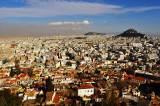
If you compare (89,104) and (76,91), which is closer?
(89,104)

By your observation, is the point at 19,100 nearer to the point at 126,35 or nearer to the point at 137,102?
the point at 137,102

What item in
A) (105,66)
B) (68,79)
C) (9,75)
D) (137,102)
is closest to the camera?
(137,102)

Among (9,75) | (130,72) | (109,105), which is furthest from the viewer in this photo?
(130,72)

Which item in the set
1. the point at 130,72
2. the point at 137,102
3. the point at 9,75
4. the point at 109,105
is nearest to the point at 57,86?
the point at 109,105

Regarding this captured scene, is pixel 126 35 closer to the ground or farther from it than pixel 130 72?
farther from it

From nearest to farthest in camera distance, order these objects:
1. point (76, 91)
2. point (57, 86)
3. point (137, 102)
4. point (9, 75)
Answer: point (137, 102) → point (76, 91) → point (57, 86) → point (9, 75)

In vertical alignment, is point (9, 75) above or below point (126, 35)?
below

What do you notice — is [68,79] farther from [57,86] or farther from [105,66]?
[105,66]

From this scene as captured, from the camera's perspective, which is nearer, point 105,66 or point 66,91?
point 66,91

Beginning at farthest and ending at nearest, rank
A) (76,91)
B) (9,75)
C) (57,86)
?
(9,75) < (57,86) < (76,91)

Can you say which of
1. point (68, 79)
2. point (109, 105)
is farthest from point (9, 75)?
point (109, 105)
